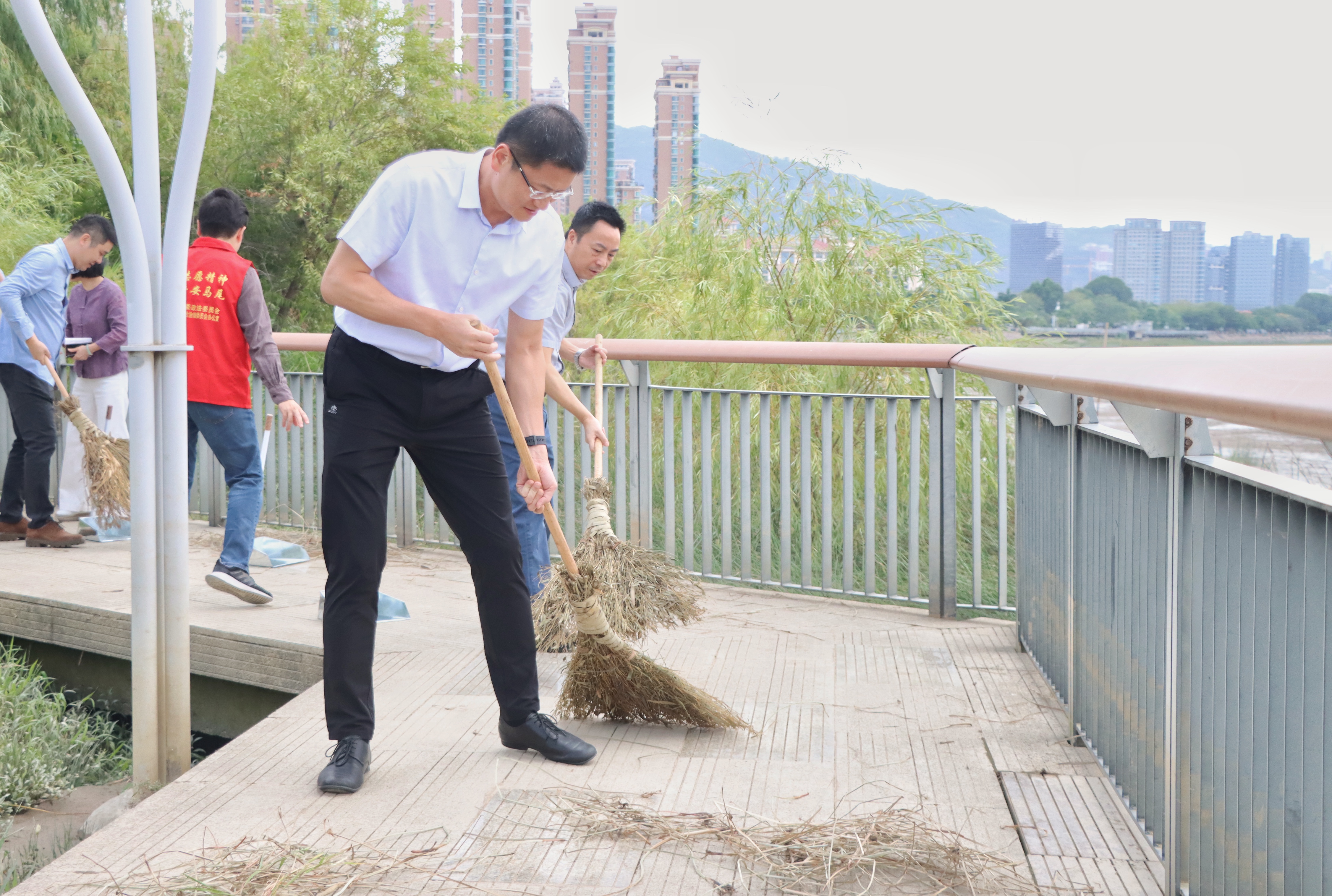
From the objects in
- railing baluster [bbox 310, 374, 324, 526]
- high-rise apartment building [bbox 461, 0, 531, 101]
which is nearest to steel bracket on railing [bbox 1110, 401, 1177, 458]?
railing baluster [bbox 310, 374, 324, 526]

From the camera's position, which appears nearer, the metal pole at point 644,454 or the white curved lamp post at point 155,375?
the white curved lamp post at point 155,375

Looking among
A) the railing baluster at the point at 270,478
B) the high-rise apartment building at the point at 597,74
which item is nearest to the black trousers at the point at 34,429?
the railing baluster at the point at 270,478

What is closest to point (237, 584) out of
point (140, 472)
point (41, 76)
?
point (140, 472)

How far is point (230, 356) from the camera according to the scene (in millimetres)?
4652

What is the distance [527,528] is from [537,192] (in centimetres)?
157

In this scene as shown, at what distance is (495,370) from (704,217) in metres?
8.34

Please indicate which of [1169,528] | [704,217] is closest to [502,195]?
[1169,528]

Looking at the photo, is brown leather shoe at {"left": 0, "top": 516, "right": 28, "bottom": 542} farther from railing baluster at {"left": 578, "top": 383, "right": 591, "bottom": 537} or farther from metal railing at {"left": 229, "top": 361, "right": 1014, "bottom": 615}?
railing baluster at {"left": 578, "top": 383, "right": 591, "bottom": 537}

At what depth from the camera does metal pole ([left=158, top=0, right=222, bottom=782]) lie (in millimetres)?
2893

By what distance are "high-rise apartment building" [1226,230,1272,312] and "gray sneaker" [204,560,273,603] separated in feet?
11.8

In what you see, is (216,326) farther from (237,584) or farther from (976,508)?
(976,508)

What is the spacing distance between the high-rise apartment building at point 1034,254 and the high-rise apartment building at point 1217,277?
4.46 m

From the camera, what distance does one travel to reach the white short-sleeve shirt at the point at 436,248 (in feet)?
8.30

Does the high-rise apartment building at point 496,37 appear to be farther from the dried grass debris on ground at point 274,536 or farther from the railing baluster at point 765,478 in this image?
the railing baluster at point 765,478
